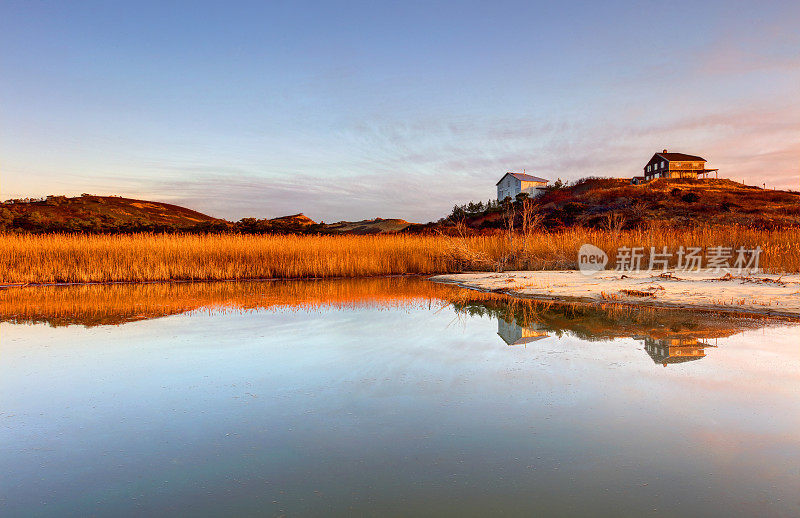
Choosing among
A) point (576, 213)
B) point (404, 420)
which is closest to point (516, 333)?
point (404, 420)

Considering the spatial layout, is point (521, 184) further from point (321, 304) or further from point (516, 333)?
point (516, 333)

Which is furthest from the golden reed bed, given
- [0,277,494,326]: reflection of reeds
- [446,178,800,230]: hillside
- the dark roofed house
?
the dark roofed house

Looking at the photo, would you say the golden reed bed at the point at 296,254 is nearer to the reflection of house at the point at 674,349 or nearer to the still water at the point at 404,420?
the still water at the point at 404,420

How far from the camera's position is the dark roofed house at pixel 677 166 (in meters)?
58.9

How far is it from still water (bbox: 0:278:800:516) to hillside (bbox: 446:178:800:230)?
77.7 feet

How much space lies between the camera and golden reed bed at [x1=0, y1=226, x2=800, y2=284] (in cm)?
1383

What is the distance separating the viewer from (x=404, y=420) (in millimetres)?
3424

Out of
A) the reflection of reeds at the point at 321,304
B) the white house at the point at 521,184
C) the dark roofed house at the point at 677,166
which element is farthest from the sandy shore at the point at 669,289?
the dark roofed house at the point at 677,166

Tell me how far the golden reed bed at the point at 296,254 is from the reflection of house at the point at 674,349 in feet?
28.8

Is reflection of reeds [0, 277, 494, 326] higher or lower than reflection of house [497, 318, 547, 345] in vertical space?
lower

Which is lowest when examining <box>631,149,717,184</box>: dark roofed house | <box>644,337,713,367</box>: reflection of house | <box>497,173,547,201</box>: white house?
<box>644,337,713,367</box>: reflection of house

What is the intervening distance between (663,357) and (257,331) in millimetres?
4767

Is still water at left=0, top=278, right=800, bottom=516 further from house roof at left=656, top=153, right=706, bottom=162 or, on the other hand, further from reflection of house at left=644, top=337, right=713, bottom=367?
house roof at left=656, top=153, right=706, bottom=162

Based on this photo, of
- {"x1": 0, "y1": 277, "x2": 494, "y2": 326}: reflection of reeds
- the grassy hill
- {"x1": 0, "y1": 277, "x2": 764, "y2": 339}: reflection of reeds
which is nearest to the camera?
{"x1": 0, "y1": 277, "x2": 764, "y2": 339}: reflection of reeds
